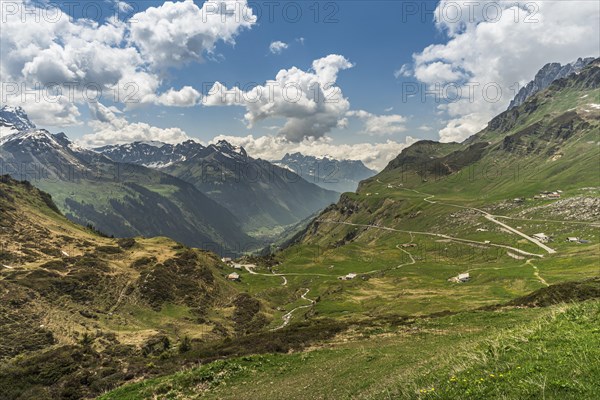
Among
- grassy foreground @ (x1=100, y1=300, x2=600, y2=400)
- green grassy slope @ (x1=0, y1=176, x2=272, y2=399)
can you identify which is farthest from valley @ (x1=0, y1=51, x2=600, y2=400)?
green grassy slope @ (x1=0, y1=176, x2=272, y2=399)

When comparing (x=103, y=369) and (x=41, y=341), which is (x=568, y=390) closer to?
(x=103, y=369)

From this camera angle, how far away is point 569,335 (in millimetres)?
21156

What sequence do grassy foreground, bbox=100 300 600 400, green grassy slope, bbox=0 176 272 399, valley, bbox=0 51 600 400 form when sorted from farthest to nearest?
green grassy slope, bbox=0 176 272 399
valley, bbox=0 51 600 400
grassy foreground, bbox=100 300 600 400

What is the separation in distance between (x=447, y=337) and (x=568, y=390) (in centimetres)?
2992

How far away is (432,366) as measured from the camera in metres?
25.1

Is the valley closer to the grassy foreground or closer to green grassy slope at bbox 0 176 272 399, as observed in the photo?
the grassy foreground

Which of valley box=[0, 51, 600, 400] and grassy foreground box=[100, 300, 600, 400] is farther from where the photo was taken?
valley box=[0, 51, 600, 400]

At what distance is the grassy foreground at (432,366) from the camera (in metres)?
15.9

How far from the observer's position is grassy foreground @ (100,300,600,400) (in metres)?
15.9

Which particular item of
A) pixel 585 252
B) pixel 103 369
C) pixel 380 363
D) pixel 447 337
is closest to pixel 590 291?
pixel 447 337

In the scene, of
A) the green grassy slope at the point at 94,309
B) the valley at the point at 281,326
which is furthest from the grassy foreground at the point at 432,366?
the green grassy slope at the point at 94,309

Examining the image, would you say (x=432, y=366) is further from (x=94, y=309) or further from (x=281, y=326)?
(x=94, y=309)

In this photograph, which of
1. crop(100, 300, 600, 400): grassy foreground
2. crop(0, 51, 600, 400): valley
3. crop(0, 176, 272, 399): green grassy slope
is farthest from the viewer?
crop(0, 176, 272, 399): green grassy slope

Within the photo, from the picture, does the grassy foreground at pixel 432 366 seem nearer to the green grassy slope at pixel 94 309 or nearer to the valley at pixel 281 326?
the valley at pixel 281 326
